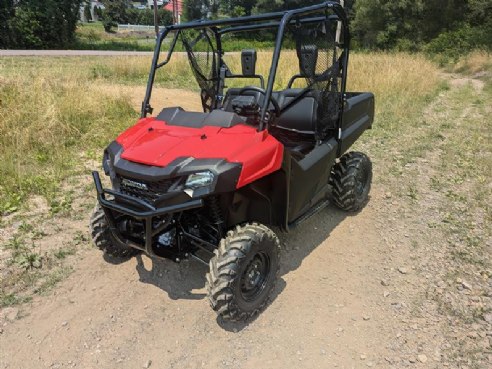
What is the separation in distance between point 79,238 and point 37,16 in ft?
87.8

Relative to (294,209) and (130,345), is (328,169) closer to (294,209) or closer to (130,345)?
(294,209)

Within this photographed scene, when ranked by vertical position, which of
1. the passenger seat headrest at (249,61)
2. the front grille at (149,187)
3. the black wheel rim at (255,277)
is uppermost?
the passenger seat headrest at (249,61)

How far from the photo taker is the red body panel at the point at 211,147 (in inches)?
97.5

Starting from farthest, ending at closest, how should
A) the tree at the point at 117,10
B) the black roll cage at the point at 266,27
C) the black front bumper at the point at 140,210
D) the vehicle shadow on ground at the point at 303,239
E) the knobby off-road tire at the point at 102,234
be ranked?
the tree at the point at 117,10 → the vehicle shadow on ground at the point at 303,239 → the knobby off-road tire at the point at 102,234 → the black roll cage at the point at 266,27 → the black front bumper at the point at 140,210

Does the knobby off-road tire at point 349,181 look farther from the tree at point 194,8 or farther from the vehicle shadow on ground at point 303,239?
the tree at point 194,8

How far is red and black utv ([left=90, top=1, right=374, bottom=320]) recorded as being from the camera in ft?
8.02

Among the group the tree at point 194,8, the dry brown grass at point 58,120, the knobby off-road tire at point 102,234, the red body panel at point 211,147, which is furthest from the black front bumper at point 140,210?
the tree at point 194,8

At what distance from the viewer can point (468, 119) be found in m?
8.61

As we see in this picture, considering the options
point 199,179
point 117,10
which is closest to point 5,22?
point 199,179

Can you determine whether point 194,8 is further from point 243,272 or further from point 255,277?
point 243,272

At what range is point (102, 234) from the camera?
3.12m

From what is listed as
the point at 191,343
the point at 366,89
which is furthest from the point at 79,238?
the point at 366,89

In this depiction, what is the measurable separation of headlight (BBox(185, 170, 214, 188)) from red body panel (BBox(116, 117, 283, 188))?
0.41 ft

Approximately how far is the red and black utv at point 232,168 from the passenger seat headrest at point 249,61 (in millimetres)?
10
